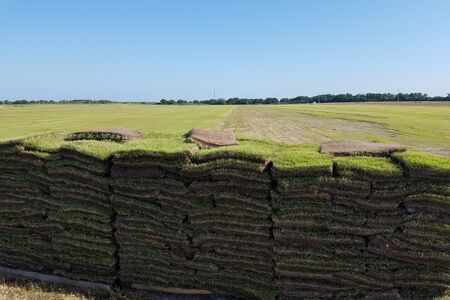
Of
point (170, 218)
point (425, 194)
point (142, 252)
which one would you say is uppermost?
point (425, 194)

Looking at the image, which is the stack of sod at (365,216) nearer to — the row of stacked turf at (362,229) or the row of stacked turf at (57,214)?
the row of stacked turf at (362,229)

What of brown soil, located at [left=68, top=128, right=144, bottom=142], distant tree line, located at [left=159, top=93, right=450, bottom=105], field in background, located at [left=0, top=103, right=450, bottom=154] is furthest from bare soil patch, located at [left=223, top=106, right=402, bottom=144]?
distant tree line, located at [left=159, top=93, right=450, bottom=105]

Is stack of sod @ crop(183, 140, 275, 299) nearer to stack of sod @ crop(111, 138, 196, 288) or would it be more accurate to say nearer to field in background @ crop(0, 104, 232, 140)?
stack of sod @ crop(111, 138, 196, 288)

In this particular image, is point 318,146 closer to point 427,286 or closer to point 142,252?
point 427,286

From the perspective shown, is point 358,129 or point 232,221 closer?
point 232,221

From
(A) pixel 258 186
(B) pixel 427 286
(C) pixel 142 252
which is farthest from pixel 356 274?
(C) pixel 142 252

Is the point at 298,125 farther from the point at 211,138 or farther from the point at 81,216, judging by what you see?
the point at 81,216

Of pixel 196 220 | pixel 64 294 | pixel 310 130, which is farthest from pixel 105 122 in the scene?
pixel 196 220
